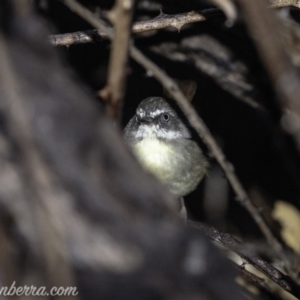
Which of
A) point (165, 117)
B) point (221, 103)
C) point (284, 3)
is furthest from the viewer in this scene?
point (221, 103)

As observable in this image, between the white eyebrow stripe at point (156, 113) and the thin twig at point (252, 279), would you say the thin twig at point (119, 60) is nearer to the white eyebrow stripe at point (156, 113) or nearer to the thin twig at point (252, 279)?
the thin twig at point (252, 279)

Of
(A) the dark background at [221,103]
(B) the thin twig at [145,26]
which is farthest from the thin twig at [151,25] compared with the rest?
(A) the dark background at [221,103]

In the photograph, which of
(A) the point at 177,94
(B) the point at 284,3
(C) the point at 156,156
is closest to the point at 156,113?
(C) the point at 156,156

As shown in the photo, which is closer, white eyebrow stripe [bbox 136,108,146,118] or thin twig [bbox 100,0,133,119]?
thin twig [bbox 100,0,133,119]

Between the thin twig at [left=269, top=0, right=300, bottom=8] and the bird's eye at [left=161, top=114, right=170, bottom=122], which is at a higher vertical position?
the thin twig at [left=269, top=0, right=300, bottom=8]

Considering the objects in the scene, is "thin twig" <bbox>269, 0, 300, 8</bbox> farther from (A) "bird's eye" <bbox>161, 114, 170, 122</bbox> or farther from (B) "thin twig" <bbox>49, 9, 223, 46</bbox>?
(A) "bird's eye" <bbox>161, 114, 170, 122</bbox>

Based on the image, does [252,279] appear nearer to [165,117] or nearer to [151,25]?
[151,25]

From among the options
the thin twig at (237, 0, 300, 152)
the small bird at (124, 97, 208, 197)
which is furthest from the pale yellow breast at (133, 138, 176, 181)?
the thin twig at (237, 0, 300, 152)
